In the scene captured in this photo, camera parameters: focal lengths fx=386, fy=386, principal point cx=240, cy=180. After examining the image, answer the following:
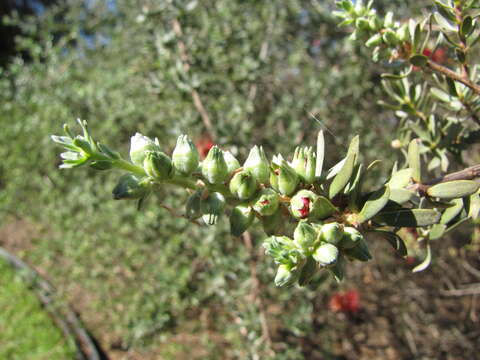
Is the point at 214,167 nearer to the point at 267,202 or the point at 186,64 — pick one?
the point at 267,202

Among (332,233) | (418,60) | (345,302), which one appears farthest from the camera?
(345,302)

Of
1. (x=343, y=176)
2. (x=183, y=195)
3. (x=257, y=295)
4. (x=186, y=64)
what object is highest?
(x=343, y=176)

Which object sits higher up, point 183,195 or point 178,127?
point 178,127

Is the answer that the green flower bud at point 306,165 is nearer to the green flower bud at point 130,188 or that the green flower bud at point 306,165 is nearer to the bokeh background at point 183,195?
the green flower bud at point 130,188

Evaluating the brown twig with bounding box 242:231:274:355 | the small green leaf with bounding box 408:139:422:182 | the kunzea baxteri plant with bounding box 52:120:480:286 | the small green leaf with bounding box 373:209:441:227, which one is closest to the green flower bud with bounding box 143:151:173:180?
the kunzea baxteri plant with bounding box 52:120:480:286

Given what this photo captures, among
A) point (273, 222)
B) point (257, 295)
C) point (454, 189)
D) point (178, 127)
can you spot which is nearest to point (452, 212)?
point (454, 189)

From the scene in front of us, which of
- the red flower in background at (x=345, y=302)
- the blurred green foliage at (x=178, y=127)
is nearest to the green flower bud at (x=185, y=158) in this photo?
the blurred green foliage at (x=178, y=127)
